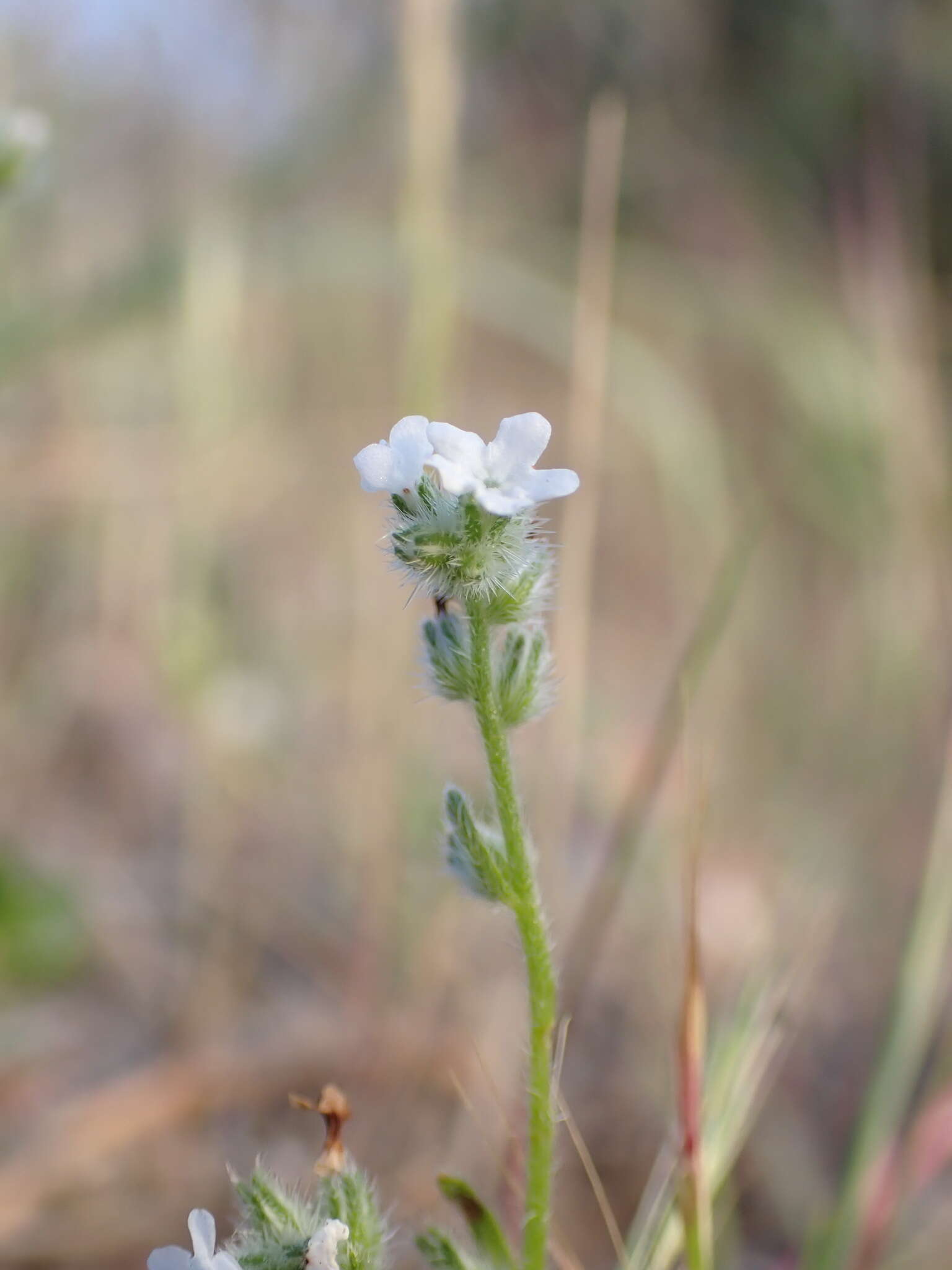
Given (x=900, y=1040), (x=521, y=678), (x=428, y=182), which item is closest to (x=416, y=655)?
(x=521, y=678)

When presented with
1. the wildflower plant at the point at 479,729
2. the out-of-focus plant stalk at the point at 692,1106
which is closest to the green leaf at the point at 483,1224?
the wildflower plant at the point at 479,729

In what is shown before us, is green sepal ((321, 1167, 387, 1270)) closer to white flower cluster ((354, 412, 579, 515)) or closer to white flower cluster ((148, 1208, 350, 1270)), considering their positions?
white flower cluster ((148, 1208, 350, 1270))

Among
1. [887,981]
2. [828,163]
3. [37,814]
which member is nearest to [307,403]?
[37,814]

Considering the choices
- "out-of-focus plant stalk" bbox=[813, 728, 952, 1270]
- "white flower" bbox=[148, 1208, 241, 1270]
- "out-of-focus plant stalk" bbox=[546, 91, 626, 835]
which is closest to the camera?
"white flower" bbox=[148, 1208, 241, 1270]

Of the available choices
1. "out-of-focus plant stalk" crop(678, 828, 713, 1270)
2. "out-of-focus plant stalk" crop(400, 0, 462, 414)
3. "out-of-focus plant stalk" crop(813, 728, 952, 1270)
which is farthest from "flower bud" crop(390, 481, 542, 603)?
"out-of-focus plant stalk" crop(400, 0, 462, 414)

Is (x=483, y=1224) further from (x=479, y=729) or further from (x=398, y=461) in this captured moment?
(x=398, y=461)
